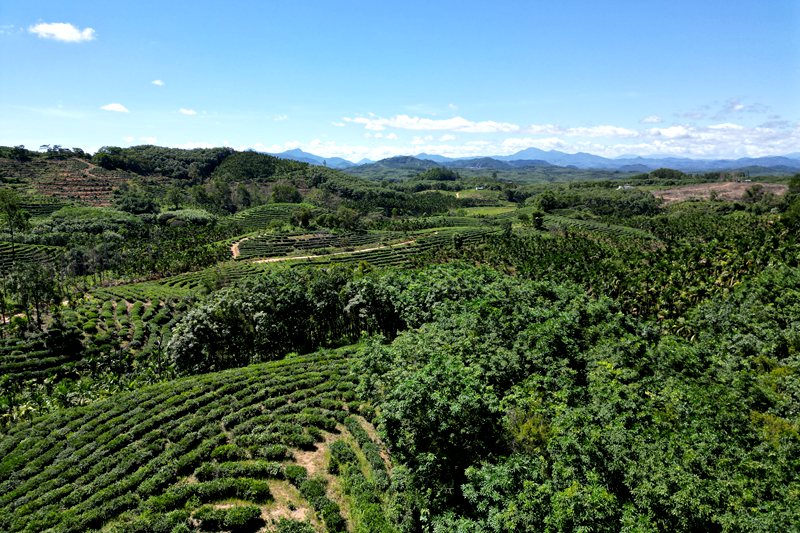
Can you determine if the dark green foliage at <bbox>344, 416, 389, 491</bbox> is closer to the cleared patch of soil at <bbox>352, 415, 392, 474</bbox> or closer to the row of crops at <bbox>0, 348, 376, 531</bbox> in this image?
the row of crops at <bbox>0, 348, 376, 531</bbox>

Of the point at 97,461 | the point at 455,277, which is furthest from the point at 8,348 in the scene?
the point at 455,277

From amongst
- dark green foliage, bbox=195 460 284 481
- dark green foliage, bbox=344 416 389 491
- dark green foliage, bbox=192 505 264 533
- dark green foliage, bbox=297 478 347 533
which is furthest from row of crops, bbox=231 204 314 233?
dark green foliage, bbox=192 505 264 533

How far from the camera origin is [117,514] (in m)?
23.5

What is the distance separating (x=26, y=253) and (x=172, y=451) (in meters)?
128

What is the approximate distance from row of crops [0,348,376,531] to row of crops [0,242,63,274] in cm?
10561

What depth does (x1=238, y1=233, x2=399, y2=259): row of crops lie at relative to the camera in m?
133

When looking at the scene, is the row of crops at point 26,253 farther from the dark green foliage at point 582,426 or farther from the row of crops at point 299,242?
the dark green foliage at point 582,426

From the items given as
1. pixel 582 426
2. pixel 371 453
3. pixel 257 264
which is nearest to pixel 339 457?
pixel 371 453

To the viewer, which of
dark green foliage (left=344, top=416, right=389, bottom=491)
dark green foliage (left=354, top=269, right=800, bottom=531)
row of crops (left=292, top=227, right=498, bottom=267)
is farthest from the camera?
row of crops (left=292, top=227, right=498, bottom=267)

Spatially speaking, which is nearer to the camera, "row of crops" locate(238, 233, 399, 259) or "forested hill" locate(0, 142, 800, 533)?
"forested hill" locate(0, 142, 800, 533)

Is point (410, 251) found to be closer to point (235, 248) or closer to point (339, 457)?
point (235, 248)

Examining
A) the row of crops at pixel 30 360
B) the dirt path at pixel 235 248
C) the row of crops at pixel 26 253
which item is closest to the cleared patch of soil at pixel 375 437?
the row of crops at pixel 30 360

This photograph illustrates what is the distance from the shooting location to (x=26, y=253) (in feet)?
387

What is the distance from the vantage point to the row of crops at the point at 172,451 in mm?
23625
